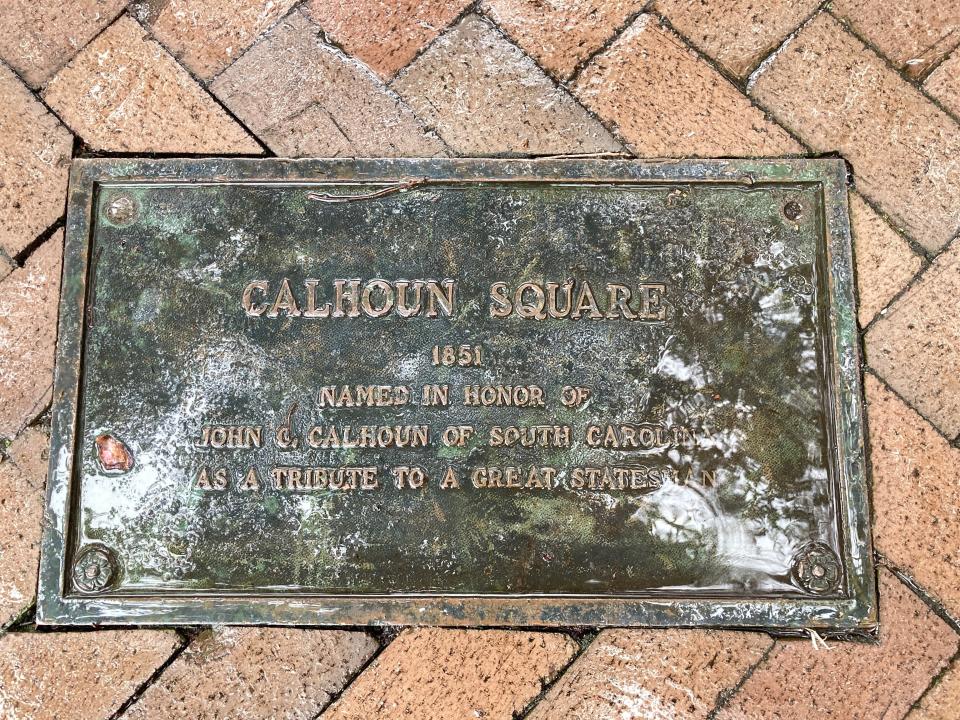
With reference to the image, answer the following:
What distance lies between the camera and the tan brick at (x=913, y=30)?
6.48 feet

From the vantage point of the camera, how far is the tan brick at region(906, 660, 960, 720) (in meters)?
1.77

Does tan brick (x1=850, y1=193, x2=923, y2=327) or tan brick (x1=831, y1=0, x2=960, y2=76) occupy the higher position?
tan brick (x1=831, y1=0, x2=960, y2=76)

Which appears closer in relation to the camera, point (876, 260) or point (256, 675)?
point (256, 675)

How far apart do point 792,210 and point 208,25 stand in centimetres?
172

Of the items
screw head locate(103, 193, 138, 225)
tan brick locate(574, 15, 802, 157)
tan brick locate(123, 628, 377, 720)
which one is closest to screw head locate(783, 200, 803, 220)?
tan brick locate(574, 15, 802, 157)

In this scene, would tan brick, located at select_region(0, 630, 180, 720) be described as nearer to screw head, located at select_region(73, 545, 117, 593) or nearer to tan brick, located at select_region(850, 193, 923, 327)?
screw head, located at select_region(73, 545, 117, 593)

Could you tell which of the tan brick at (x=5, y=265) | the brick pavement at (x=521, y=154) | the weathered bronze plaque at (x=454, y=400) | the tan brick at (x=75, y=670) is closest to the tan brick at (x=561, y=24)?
the brick pavement at (x=521, y=154)

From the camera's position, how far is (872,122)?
1.95 m

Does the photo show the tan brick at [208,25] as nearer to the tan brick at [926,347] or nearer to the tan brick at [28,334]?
the tan brick at [28,334]

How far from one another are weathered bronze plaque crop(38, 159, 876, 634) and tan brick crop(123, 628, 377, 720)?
0.10m

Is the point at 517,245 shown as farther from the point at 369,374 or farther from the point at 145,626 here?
the point at 145,626

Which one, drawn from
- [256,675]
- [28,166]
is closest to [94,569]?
[256,675]

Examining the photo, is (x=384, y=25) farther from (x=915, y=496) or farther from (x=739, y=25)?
(x=915, y=496)

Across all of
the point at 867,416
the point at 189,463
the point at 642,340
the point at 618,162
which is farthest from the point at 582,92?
the point at 189,463
